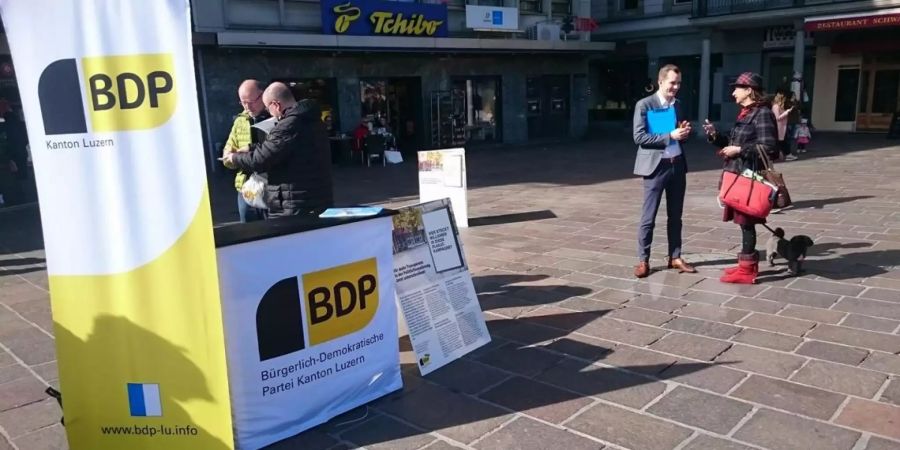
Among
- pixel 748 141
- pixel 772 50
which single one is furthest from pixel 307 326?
pixel 772 50

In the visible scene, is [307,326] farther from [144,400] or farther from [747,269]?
[747,269]

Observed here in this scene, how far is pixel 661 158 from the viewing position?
5562 mm

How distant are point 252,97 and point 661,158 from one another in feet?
10.6

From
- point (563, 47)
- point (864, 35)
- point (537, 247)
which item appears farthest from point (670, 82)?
point (864, 35)

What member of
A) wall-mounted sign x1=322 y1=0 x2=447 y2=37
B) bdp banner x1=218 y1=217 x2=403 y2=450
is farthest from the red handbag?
wall-mounted sign x1=322 y1=0 x2=447 y2=37

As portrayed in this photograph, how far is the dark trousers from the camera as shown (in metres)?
5.61

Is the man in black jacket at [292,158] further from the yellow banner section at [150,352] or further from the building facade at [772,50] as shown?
the building facade at [772,50]

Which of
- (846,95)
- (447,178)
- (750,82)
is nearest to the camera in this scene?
(750,82)

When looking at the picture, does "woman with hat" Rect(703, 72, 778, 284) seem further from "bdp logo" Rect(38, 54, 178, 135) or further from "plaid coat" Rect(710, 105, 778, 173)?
"bdp logo" Rect(38, 54, 178, 135)

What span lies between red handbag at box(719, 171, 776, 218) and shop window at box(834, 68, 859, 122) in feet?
65.9

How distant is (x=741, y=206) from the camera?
526 cm

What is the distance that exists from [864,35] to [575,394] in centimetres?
2206

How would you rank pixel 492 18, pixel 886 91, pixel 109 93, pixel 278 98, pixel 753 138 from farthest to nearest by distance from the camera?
1. pixel 886 91
2. pixel 492 18
3. pixel 753 138
4. pixel 278 98
5. pixel 109 93

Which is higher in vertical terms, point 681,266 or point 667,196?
point 667,196
